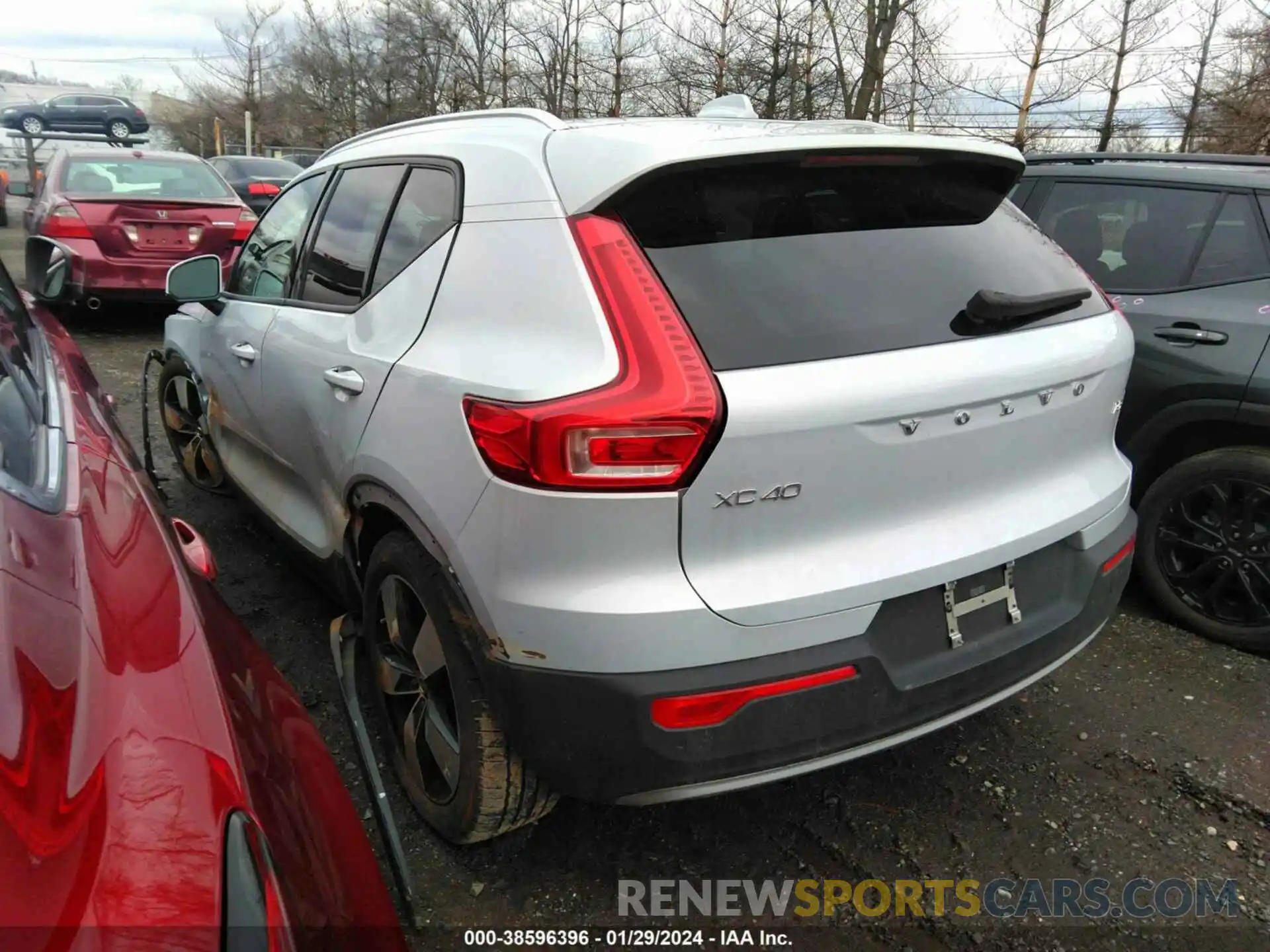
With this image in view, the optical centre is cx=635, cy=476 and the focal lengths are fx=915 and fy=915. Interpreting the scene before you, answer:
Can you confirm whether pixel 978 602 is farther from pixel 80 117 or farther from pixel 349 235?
pixel 80 117

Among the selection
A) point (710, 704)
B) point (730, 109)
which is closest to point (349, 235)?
point (730, 109)

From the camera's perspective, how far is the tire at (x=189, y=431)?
414 cm

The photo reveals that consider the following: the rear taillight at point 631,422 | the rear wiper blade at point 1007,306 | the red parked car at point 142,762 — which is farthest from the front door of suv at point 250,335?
the rear wiper blade at point 1007,306

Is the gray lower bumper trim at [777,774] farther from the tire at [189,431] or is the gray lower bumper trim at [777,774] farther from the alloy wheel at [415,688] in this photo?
the tire at [189,431]

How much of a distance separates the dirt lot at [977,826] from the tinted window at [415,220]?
56.3 inches

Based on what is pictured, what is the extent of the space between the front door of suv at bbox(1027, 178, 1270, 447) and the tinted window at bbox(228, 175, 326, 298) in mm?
3126

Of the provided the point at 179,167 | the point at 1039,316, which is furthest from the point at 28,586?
the point at 179,167

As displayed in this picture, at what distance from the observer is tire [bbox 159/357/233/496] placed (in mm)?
4137

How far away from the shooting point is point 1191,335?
3393 mm

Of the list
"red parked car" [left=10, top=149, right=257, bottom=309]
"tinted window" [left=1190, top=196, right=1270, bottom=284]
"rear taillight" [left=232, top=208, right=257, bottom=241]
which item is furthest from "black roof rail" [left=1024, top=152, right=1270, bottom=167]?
"rear taillight" [left=232, top=208, right=257, bottom=241]

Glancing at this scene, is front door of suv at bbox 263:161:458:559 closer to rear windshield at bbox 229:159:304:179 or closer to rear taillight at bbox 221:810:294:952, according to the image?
rear taillight at bbox 221:810:294:952

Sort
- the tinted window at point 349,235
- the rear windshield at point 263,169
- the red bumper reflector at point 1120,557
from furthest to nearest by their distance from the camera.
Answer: the rear windshield at point 263,169
the tinted window at point 349,235
the red bumper reflector at point 1120,557

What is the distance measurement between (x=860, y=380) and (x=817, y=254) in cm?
34

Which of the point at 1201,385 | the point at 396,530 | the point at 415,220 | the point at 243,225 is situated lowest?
the point at 243,225
